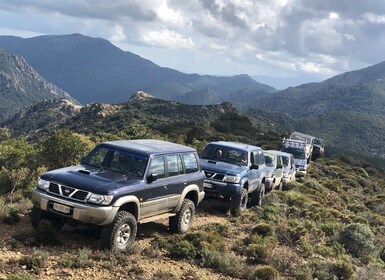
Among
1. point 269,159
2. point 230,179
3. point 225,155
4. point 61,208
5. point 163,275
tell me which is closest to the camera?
point 163,275

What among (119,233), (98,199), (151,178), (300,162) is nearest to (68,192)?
(98,199)

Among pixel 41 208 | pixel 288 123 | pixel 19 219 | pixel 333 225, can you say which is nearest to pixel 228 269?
pixel 41 208

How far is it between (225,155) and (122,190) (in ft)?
22.8

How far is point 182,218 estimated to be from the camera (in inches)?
419

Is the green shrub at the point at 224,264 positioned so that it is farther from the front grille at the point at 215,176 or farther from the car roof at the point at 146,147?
the front grille at the point at 215,176

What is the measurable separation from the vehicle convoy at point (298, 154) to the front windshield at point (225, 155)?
16.5 meters

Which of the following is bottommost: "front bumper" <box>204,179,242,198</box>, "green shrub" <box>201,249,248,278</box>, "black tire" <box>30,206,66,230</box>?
"green shrub" <box>201,249,248,278</box>

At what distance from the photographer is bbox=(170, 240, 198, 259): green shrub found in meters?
9.11

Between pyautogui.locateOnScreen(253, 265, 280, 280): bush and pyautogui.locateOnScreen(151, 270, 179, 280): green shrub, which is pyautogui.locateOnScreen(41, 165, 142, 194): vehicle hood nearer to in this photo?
pyautogui.locateOnScreen(151, 270, 179, 280): green shrub

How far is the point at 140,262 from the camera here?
8312 millimetres

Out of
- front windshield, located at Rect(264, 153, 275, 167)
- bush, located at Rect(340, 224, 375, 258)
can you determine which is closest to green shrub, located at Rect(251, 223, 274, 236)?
bush, located at Rect(340, 224, 375, 258)

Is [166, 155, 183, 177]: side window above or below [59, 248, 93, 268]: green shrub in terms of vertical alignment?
above

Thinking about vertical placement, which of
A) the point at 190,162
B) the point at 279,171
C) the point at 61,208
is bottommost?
the point at 279,171

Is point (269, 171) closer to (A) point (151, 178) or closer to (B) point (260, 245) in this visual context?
(B) point (260, 245)
